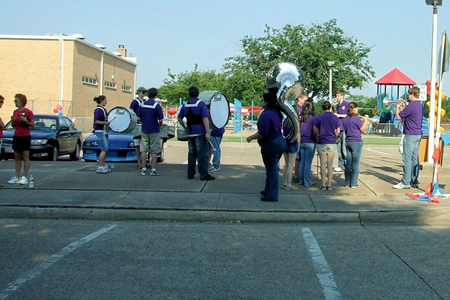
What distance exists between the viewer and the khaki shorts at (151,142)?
36.2 ft

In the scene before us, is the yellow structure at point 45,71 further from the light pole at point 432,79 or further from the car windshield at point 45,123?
the light pole at point 432,79

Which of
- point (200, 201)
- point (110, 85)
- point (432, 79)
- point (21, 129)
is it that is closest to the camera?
point (200, 201)

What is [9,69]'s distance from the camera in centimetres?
3947

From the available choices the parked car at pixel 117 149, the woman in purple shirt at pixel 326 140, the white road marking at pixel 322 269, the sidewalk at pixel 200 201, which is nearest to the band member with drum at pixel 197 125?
the sidewalk at pixel 200 201

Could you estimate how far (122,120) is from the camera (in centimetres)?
1144

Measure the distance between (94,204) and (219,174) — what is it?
3.93 metres

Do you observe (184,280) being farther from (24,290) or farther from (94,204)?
(94,204)

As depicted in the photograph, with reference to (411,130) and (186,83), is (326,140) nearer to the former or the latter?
(411,130)

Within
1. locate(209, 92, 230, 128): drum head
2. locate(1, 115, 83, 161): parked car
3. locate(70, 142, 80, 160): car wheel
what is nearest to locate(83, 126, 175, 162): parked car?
locate(1, 115, 83, 161): parked car

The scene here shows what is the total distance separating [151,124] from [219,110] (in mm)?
1498

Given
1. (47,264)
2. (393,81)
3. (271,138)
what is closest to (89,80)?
(393,81)

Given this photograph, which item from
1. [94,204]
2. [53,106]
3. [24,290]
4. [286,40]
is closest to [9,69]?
[53,106]

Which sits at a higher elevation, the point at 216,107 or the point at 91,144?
the point at 216,107

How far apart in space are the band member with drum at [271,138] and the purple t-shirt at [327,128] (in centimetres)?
154
